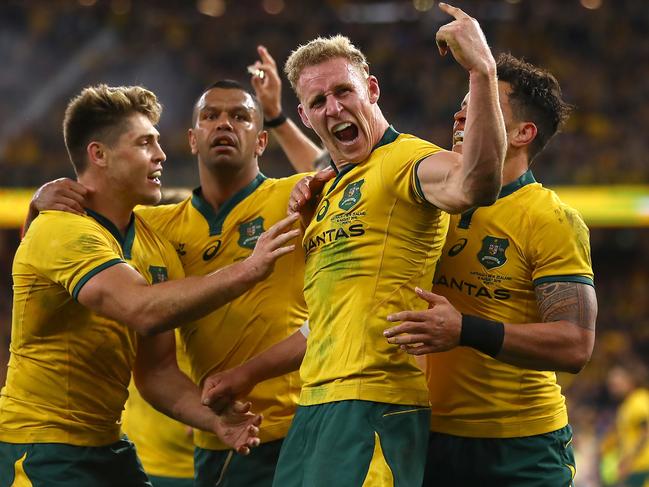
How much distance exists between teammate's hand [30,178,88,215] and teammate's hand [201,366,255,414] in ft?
3.14

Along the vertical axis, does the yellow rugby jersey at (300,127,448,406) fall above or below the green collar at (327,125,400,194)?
below

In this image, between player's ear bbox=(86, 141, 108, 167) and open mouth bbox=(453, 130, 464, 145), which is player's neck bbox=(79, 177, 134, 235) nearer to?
player's ear bbox=(86, 141, 108, 167)

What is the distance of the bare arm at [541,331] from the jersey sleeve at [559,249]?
4cm

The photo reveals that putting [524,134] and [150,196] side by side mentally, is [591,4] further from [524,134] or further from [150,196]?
[150,196]

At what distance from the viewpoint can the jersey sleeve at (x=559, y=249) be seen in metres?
4.05

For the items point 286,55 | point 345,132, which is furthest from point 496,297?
point 286,55

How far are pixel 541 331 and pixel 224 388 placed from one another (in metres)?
1.43

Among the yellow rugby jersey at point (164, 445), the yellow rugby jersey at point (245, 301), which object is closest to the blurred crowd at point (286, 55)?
the yellow rugby jersey at point (164, 445)

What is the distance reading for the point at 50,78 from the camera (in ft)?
67.6

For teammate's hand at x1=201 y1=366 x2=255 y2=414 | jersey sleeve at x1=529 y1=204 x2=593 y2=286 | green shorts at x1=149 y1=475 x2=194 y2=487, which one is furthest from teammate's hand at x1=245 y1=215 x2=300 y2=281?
green shorts at x1=149 y1=475 x2=194 y2=487

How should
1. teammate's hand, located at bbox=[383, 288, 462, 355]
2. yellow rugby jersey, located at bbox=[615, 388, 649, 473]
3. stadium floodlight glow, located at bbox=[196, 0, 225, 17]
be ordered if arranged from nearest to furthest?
teammate's hand, located at bbox=[383, 288, 462, 355], yellow rugby jersey, located at bbox=[615, 388, 649, 473], stadium floodlight glow, located at bbox=[196, 0, 225, 17]

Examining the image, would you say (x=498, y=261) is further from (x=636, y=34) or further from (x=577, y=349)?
(x=636, y=34)

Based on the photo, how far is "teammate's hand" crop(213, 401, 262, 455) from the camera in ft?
14.5

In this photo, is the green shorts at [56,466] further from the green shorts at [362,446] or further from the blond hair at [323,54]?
the blond hair at [323,54]
